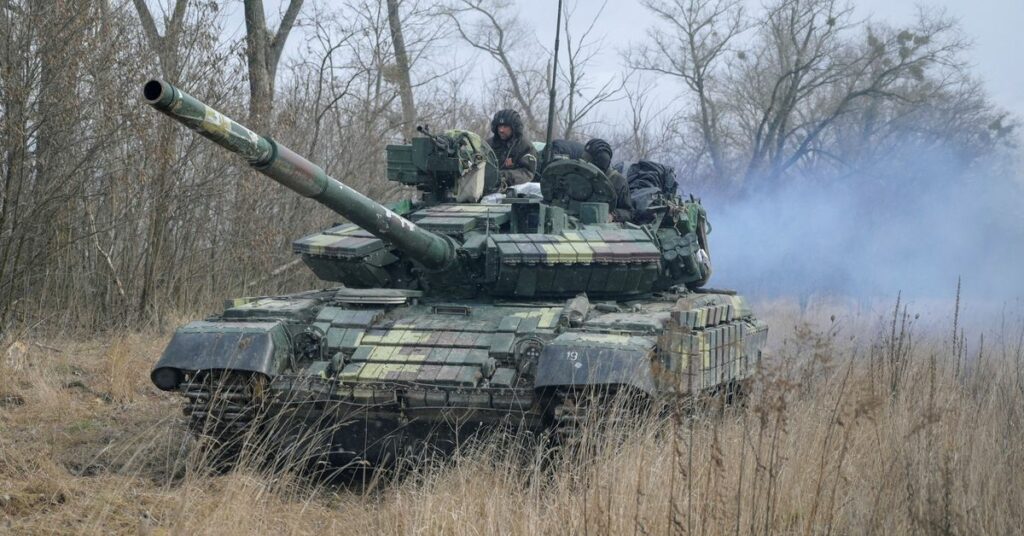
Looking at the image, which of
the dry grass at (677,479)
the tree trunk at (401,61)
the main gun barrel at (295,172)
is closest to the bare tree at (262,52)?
the tree trunk at (401,61)

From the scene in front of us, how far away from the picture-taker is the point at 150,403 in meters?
11.0

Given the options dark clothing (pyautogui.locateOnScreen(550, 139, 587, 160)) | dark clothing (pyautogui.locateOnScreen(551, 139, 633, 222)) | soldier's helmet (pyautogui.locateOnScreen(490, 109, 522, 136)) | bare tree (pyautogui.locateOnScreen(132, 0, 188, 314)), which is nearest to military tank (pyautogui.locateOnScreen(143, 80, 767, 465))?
dark clothing (pyautogui.locateOnScreen(551, 139, 633, 222))

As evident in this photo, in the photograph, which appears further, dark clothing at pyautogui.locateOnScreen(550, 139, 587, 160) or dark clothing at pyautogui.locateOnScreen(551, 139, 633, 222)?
dark clothing at pyautogui.locateOnScreen(550, 139, 587, 160)

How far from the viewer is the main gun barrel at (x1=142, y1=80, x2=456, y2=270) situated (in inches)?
246

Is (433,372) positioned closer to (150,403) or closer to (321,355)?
(321,355)

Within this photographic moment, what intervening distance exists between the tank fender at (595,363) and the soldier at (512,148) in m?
3.69

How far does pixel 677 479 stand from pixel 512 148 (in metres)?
5.42

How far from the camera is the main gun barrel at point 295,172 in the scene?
6.24 metres

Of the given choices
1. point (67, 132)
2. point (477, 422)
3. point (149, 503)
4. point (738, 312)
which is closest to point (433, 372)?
point (477, 422)

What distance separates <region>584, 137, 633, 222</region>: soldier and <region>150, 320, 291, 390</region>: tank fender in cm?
342

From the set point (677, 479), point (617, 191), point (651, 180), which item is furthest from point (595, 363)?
point (651, 180)

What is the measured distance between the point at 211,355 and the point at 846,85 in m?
20.5

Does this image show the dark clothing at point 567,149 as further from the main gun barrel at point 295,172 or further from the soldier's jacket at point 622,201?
the main gun barrel at point 295,172

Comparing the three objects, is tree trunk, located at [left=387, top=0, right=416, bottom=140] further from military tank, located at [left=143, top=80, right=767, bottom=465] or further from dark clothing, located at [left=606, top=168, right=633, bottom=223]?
military tank, located at [left=143, top=80, right=767, bottom=465]
